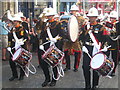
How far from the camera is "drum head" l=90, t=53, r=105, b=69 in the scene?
17.4 feet

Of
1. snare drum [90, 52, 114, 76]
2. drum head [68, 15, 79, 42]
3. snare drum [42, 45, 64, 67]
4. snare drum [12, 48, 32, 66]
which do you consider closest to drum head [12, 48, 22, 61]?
snare drum [12, 48, 32, 66]

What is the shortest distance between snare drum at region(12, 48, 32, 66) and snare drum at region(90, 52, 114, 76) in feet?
5.40

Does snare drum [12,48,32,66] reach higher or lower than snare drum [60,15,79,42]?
lower

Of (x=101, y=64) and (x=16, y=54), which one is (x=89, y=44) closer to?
(x=101, y=64)

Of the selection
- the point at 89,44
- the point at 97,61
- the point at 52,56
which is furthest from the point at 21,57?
the point at 97,61

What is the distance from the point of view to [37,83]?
6.50 m

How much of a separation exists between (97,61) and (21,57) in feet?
6.07

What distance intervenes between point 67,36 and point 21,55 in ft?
3.75

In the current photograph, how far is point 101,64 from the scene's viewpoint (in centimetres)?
525

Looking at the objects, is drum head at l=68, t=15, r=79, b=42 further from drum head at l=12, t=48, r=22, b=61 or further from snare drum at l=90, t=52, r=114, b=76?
drum head at l=12, t=48, r=22, b=61

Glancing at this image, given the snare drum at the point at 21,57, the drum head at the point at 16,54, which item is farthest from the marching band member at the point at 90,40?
the drum head at the point at 16,54

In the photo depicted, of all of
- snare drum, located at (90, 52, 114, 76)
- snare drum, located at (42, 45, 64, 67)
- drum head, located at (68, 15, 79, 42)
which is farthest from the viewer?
drum head, located at (68, 15, 79, 42)

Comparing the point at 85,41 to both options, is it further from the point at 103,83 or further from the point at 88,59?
the point at 103,83

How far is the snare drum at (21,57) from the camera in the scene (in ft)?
20.5
